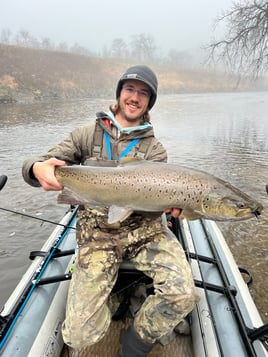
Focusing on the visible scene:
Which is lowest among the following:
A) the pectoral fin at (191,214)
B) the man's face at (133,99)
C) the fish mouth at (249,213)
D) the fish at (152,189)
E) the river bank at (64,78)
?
the river bank at (64,78)

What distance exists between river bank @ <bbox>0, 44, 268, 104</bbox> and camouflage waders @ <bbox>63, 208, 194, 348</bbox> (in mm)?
35619

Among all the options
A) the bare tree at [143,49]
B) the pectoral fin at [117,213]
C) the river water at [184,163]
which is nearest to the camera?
the pectoral fin at [117,213]

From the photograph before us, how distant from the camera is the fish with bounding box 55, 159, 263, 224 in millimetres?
2467

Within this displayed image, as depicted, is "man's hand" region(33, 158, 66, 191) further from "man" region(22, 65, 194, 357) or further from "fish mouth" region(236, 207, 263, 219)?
"fish mouth" region(236, 207, 263, 219)

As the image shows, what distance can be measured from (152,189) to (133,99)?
117cm

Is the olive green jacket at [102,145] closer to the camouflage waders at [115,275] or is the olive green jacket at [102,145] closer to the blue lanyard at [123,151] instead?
the blue lanyard at [123,151]

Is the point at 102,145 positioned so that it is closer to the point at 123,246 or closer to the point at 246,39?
the point at 123,246

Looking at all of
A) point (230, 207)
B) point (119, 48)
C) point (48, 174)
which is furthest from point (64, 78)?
point (119, 48)

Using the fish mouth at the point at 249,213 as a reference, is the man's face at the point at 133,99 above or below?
above

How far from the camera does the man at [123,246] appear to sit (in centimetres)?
257

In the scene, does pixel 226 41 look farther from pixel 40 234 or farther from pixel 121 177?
pixel 121 177

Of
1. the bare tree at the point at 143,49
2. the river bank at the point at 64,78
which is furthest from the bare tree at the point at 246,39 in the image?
the bare tree at the point at 143,49

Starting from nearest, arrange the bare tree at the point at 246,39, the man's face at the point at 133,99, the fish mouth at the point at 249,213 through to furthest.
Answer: the fish mouth at the point at 249,213, the man's face at the point at 133,99, the bare tree at the point at 246,39

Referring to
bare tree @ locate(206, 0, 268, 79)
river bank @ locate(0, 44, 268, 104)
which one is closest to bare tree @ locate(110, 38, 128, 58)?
river bank @ locate(0, 44, 268, 104)
